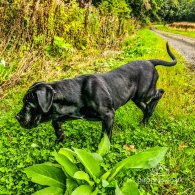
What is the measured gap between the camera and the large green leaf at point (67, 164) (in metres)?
3.37

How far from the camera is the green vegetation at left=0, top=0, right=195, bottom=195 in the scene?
389 centimetres

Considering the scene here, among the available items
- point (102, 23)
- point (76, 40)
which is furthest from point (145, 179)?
point (102, 23)

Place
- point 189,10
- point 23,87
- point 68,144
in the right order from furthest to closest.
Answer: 1. point 189,10
2. point 23,87
3. point 68,144

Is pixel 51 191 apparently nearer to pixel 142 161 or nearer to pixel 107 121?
pixel 142 161

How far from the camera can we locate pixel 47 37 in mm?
8711

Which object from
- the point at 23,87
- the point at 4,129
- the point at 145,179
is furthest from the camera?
the point at 23,87

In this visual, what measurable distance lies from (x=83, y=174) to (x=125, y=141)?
1575mm

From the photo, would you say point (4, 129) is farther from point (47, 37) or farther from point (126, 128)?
point (47, 37)

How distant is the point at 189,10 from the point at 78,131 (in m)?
72.3

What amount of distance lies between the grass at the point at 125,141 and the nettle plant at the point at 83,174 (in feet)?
0.82

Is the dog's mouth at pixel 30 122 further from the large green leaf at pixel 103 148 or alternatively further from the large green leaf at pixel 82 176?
the large green leaf at pixel 82 176

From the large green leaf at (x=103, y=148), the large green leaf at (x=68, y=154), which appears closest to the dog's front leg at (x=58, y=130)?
the large green leaf at (x=103, y=148)

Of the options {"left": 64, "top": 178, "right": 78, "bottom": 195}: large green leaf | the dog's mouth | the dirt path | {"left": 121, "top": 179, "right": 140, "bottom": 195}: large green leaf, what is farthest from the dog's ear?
the dirt path

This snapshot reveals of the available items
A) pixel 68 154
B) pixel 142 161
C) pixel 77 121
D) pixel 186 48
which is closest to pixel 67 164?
pixel 68 154
